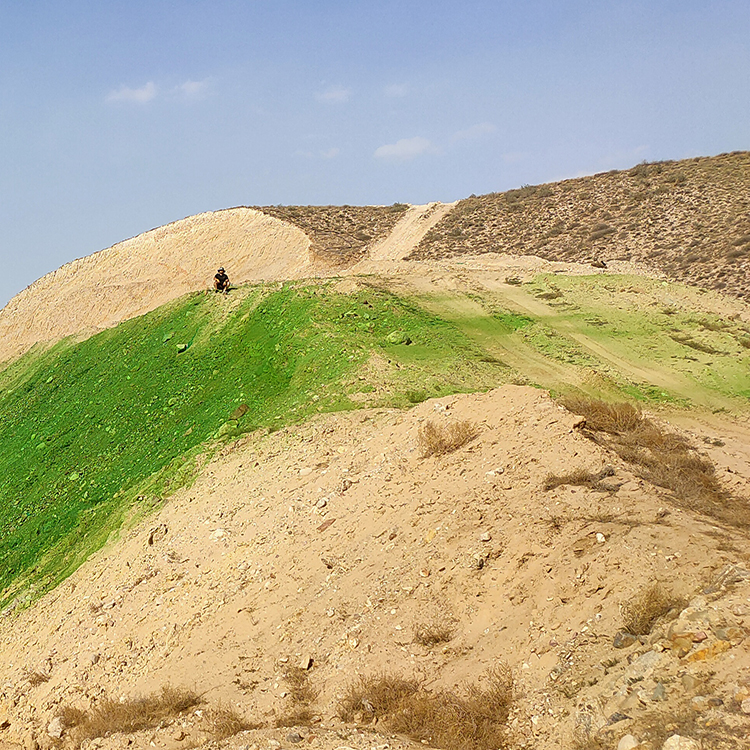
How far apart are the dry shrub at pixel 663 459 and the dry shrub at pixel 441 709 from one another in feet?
11.2

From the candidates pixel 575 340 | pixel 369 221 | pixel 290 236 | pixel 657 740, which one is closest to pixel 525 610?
pixel 657 740

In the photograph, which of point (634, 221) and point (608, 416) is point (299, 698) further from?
point (634, 221)

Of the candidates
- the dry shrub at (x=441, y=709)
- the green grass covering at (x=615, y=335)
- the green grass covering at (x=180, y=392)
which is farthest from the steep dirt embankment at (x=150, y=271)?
the dry shrub at (x=441, y=709)

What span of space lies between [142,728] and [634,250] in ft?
103

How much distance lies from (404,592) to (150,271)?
84.0 feet

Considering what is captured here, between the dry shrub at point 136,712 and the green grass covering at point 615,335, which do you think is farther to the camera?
→ the green grass covering at point 615,335

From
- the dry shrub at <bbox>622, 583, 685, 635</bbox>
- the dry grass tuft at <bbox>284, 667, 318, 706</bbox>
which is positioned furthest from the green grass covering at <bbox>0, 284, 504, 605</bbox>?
the dry shrub at <bbox>622, 583, 685, 635</bbox>

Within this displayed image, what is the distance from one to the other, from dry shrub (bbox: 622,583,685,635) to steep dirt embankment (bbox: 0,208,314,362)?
21.4 m

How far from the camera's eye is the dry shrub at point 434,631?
6992mm

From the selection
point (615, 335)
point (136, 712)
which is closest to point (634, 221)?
point (615, 335)

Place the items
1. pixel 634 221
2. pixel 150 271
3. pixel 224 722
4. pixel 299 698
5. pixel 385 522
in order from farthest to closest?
1. pixel 634 221
2. pixel 150 271
3. pixel 385 522
4. pixel 299 698
5. pixel 224 722

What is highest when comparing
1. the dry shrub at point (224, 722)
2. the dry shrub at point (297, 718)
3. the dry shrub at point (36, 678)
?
the dry shrub at point (224, 722)

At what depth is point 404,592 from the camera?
7812mm

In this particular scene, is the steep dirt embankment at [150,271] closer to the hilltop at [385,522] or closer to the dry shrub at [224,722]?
the hilltop at [385,522]
